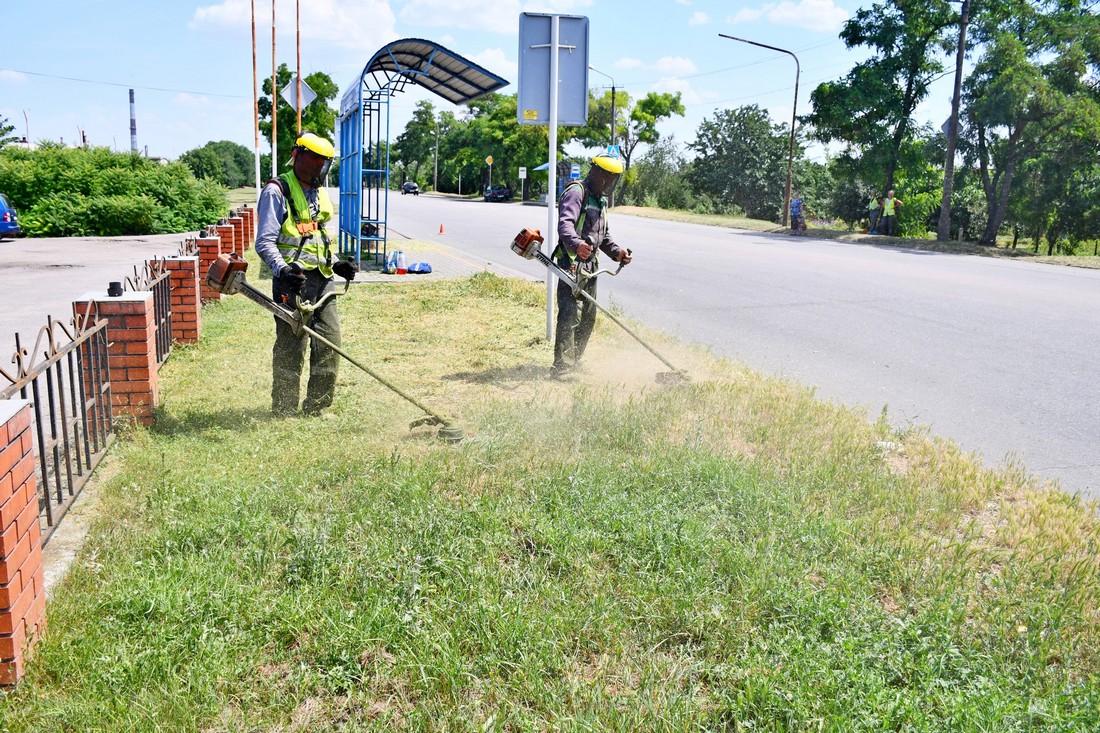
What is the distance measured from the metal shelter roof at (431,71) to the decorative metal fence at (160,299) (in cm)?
729

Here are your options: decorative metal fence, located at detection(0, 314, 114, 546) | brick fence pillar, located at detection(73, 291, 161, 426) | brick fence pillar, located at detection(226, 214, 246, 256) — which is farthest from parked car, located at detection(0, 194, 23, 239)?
brick fence pillar, located at detection(73, 291, 161, 426)

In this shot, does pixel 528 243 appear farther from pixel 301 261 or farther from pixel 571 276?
pixel 301 261

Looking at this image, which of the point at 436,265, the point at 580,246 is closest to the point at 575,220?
Result: the point at 580,246

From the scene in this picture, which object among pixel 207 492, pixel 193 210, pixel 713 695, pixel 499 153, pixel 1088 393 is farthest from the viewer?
pixel 499 153

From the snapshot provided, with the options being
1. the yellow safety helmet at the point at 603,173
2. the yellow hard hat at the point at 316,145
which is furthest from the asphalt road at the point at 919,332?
the yellow hard hat at the point at 316,145

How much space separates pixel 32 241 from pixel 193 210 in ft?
19.5

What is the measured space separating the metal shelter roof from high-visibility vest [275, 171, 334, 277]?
8.66 meters

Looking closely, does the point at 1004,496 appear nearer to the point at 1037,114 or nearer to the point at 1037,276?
the point at 1037,276

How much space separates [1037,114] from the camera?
23875mm

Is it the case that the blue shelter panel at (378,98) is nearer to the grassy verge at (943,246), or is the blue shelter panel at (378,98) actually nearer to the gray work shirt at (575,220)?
the gray work shirt at (575,220)

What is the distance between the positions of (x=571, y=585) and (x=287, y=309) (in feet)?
10.3

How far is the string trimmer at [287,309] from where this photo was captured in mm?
5004

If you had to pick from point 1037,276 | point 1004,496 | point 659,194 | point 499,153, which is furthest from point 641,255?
point 499,153

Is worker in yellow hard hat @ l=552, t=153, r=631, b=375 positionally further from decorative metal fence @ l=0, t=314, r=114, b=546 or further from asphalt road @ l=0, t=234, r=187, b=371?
asphalt road @ l=0, t=234, r=187, b=371
